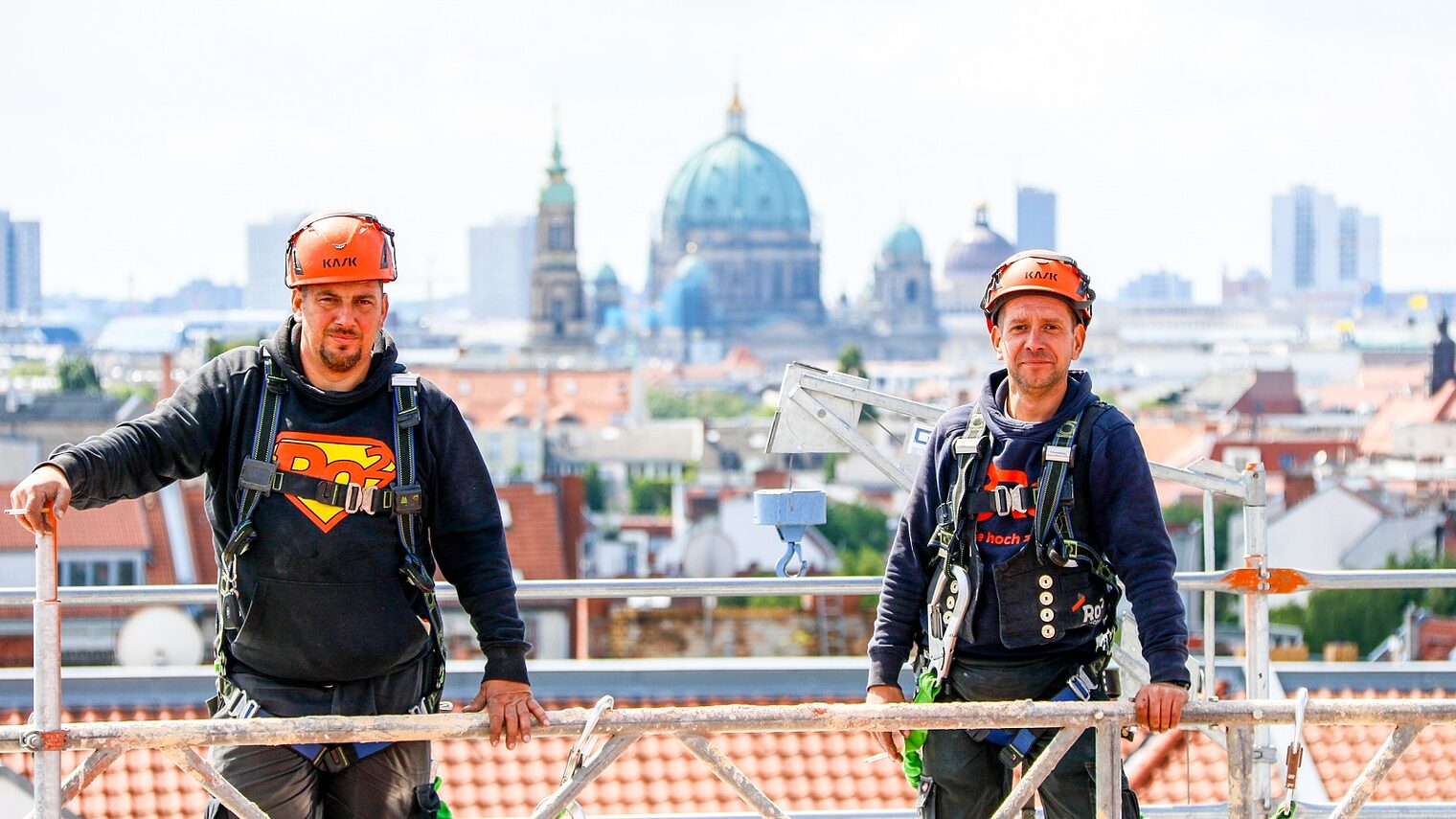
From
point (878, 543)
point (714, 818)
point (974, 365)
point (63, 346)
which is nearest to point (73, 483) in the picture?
point (714, 818)

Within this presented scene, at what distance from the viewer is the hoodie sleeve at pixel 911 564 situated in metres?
4.02

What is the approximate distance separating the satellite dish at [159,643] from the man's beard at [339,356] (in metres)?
12.1

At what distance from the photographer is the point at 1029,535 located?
389cm

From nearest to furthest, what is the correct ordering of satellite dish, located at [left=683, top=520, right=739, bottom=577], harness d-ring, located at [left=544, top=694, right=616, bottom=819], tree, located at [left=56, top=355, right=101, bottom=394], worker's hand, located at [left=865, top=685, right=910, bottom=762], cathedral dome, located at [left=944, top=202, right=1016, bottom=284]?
harness d-ring, located at [left=544, top=694, right=616, bottom=819], worker's hand, located at [left=865, top=685, right=910, bottom=762], satellite dish, located at [left=683, top=520, right=739, bottom=577], tree, located at [left=56, top=355, right=101, bottom=394], cathedral dome, located at [left=944, top=202, right=1016, bottom=284]

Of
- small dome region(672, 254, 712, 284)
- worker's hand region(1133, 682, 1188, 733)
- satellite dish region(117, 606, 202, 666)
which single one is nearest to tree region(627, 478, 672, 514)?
satellite dish region(117, 606, 202, 666)

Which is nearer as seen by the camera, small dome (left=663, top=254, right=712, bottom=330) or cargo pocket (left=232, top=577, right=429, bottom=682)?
cargo pocket (left=232, top=577, right=429, bottom=682)

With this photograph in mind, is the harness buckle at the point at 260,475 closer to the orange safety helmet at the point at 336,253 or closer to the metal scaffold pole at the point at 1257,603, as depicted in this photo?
the orange safety helmet at the point at 336,253

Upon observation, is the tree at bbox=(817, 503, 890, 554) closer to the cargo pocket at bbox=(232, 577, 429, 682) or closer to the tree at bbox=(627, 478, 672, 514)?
the tree at bbox=(627, 478, 672, 514)

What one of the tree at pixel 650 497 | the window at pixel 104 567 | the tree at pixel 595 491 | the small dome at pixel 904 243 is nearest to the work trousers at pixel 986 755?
the window at pixel 104 567

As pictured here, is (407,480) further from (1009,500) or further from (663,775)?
(663,775)

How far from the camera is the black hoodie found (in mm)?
3730

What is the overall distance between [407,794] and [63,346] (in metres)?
188

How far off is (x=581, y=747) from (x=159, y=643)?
1298 centimetres

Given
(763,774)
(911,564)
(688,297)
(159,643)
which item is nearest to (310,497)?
(911,564)
